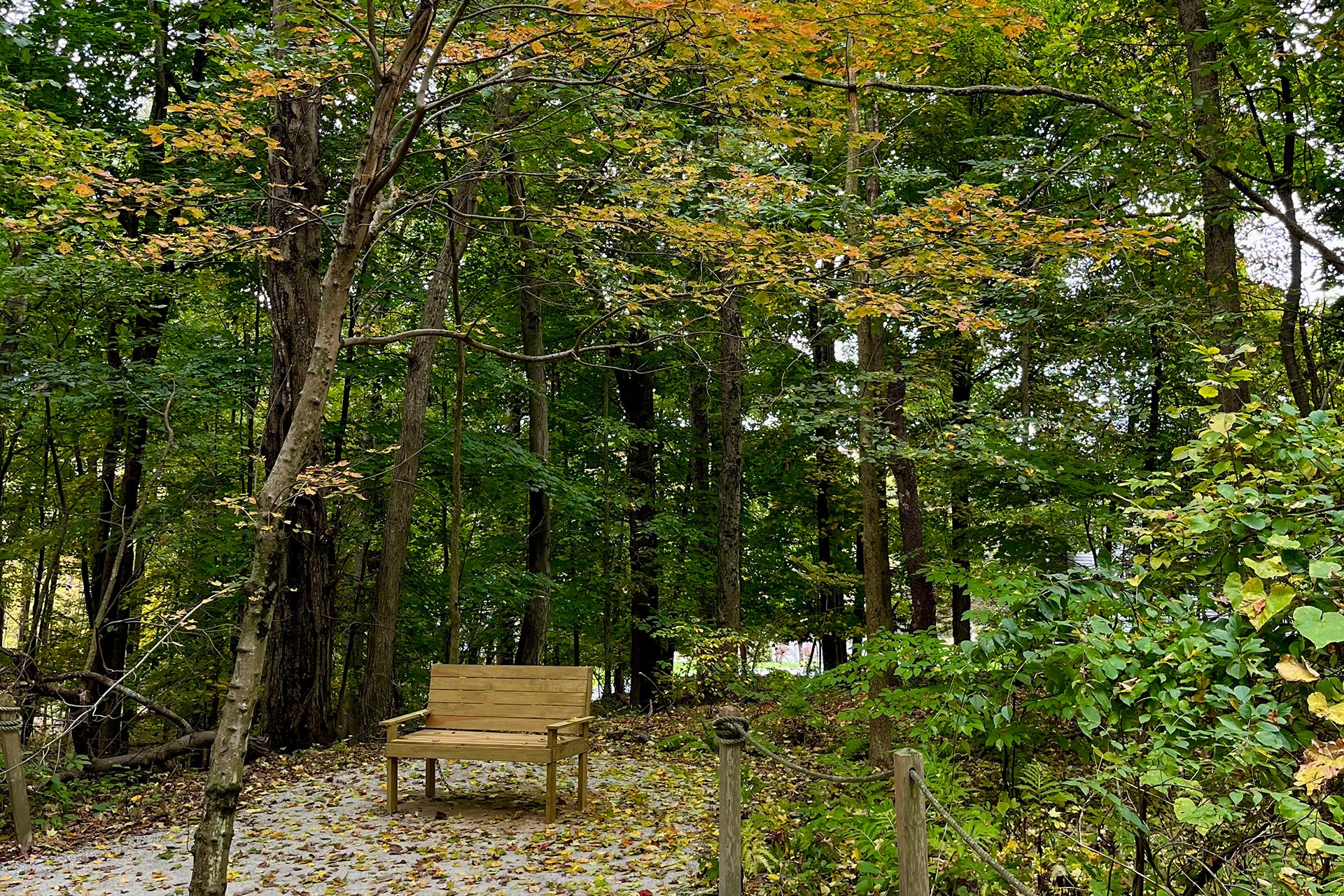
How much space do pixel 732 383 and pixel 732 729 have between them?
26.4 feet

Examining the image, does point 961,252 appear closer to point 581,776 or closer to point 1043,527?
point 1043,527

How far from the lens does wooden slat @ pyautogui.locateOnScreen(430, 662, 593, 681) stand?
22.8ft

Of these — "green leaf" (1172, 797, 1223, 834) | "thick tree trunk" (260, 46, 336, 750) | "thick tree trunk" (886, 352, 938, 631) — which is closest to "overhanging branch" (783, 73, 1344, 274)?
"thick tree trunk" (886, 352, 938, 631)

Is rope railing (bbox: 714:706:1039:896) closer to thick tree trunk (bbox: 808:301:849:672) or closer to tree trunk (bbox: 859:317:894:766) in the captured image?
tree trunk (bbox: 859:317:894:766)

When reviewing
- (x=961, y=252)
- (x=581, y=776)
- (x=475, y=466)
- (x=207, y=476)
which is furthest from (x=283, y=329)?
(x=961, y=252)

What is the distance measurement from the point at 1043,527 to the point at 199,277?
10342 millimetres

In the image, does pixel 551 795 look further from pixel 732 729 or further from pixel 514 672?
pixel 732 729

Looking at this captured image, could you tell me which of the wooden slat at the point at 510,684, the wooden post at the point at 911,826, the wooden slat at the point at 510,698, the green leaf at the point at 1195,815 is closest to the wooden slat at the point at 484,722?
the wooden slat at the point at 510,698

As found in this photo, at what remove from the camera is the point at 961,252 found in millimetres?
5934

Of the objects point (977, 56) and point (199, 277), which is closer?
point (977, 56)

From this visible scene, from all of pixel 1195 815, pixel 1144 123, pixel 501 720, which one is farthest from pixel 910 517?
pixel 1195 815

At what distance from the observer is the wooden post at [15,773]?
5848mm

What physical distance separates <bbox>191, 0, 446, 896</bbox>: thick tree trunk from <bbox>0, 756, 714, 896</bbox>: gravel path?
1.37 m

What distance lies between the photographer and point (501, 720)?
23.0ft
